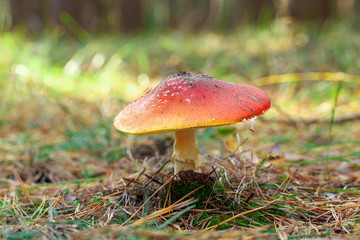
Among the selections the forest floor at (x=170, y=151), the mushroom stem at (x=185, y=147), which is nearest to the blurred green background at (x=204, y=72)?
the forest floor at (x=170, y=151)

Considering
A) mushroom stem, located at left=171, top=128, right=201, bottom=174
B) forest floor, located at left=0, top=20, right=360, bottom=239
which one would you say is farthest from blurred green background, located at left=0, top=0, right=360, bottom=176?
mushroom stem, located at left=171, top=128, right=201, bottom=174

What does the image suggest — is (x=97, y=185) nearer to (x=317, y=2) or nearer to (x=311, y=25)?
(x=311, y=25)

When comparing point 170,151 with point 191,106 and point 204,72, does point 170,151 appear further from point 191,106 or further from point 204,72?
point 204,72

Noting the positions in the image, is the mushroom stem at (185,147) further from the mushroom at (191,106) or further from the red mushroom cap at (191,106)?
the red mushroom cap at (191,106)

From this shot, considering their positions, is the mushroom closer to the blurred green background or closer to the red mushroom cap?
the red mushroom cap

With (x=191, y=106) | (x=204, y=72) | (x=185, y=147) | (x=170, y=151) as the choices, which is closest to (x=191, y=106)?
(x=191, y=106)

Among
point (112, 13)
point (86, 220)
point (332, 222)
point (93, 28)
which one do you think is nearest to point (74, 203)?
point (86, 220)
